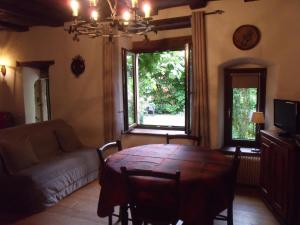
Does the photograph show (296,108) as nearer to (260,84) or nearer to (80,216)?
(260,84)

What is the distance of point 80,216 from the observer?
303cm

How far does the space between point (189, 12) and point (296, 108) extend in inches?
84.5

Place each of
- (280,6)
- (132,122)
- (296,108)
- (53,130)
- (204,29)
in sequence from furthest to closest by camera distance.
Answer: (132,122) < (53,130) < (204,29) < (280,6) < (296,108)

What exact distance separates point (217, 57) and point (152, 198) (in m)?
2.51

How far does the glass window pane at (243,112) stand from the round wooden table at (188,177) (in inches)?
59.6

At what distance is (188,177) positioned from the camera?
6.72 ft

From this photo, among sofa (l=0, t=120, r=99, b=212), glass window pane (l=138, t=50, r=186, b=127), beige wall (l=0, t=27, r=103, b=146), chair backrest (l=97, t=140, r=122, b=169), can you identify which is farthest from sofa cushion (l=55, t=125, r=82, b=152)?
chair backrest (l=97, t=140, r=122, b=169)

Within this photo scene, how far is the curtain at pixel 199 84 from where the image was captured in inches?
148

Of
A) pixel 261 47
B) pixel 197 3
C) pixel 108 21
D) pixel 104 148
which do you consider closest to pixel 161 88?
pixel 197 3

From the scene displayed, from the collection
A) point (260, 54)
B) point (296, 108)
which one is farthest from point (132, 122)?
point (296, 108)

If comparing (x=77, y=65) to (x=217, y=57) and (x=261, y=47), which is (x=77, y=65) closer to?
(x=217, y=57)

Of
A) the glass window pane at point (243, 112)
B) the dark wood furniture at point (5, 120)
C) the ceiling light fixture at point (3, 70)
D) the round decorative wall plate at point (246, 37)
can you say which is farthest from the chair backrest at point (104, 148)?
the ceiling light fixture at point (3, 70)

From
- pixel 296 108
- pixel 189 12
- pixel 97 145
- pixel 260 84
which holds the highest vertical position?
pixel 189 12

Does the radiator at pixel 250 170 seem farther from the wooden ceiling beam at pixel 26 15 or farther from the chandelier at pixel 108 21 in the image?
the wooden ceiling beam at pixel 26 15
